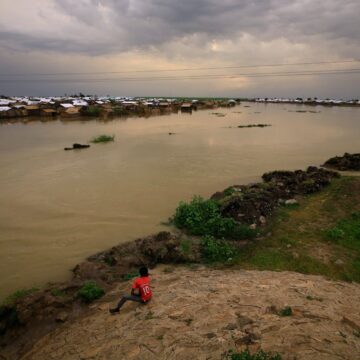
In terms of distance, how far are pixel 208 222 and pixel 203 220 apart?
0.93 ft

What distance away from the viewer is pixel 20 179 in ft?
45.1

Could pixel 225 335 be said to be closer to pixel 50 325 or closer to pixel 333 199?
pixel 50 325

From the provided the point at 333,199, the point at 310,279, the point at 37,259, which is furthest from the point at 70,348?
the point at 333,199

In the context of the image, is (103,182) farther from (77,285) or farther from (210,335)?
(210,335)

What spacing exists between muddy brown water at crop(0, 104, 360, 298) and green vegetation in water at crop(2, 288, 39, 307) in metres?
0.29

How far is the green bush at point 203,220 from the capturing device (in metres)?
8.11

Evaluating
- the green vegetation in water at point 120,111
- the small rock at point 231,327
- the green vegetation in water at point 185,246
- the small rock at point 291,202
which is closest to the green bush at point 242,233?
the green vegetation in water at point 185,246

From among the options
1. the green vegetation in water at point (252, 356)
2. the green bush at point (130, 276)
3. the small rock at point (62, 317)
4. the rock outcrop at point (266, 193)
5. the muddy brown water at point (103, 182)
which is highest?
the green vegetation in water at point (252, 356)

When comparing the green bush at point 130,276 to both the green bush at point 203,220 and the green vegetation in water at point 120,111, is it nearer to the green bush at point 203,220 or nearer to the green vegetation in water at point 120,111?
the green bush at point 203,220

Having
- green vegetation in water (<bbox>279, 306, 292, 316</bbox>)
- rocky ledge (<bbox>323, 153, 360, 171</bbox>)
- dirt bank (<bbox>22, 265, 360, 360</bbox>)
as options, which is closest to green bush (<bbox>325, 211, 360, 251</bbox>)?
dirt bank (<bbox>22, 265, 360, 360</bbox>)

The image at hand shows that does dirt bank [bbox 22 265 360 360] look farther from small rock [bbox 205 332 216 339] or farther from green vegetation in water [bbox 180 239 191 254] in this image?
green vegetation in water [bbox 180 239 191 254]

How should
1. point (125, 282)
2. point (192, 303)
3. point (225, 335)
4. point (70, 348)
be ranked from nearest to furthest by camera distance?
point (225, 335), point (70, 348), point (192, 303), point (125, 282)

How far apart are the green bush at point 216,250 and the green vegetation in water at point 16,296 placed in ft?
12.3

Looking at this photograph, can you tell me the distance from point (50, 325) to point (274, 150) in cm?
1851
